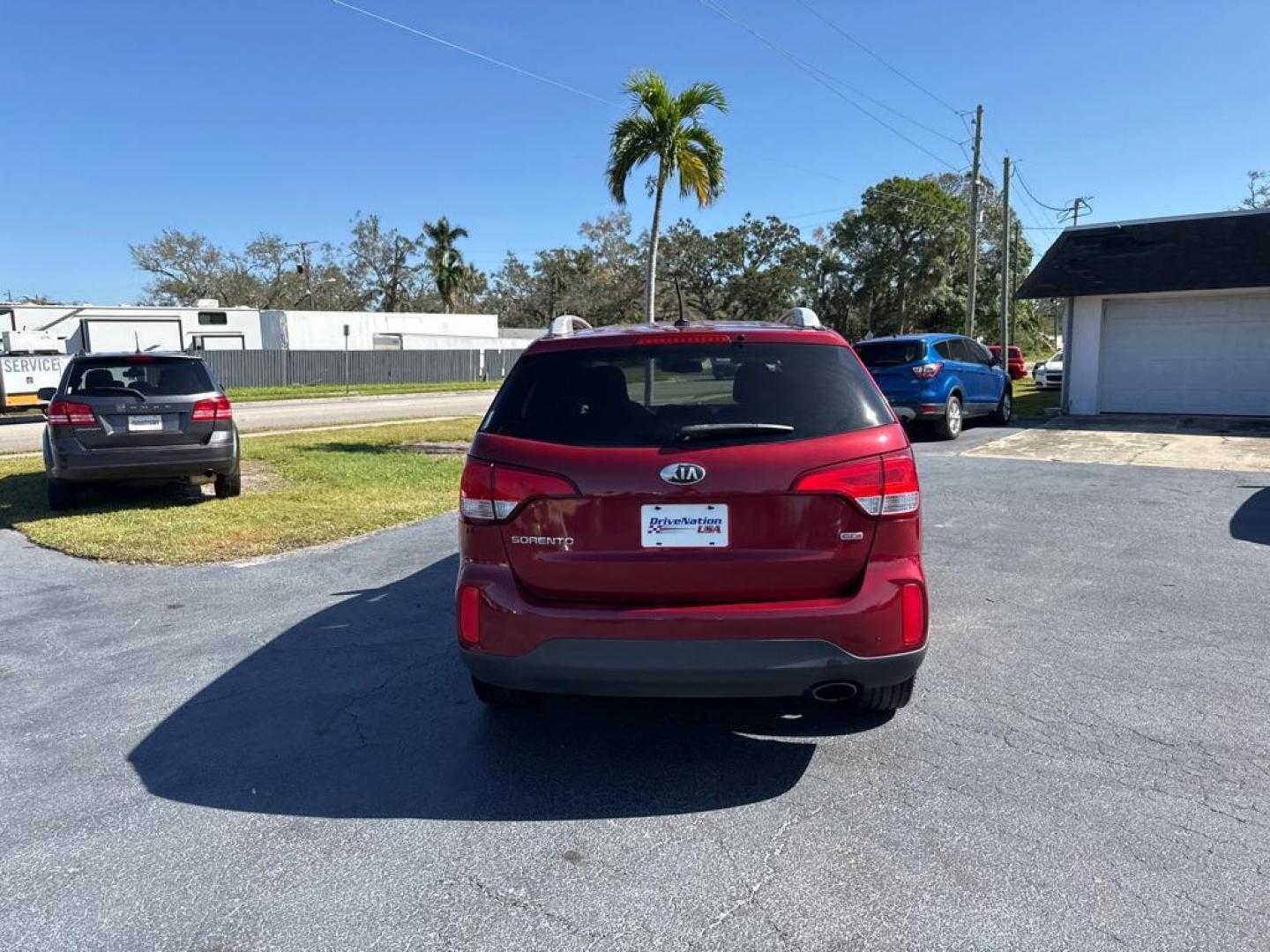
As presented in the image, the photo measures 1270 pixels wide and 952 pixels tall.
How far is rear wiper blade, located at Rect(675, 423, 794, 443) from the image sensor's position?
10.5ft

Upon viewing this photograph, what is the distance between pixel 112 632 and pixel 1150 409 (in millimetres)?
19035

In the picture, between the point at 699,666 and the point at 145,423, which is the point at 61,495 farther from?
the point at 699,666

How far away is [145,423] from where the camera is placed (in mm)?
8406

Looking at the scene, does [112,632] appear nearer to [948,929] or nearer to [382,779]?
[382,779]

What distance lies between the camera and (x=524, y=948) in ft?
8.13

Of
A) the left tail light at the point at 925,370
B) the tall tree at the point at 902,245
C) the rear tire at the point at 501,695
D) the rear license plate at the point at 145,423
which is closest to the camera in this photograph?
the rear tire at the point at 501,695

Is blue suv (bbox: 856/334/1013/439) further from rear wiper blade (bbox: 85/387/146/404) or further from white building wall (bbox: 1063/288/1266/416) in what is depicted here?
rear wiper blade (bbox: 85/387/146/404)

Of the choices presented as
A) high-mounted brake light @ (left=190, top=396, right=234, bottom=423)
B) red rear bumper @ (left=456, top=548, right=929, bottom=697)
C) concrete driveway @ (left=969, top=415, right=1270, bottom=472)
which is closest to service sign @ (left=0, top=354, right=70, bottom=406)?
high-mounted brake light @ (left=190, top=396, right=234, bottom=423)

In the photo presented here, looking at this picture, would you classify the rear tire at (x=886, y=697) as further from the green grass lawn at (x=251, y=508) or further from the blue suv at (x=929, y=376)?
the blue suv at (x=929, y=376)

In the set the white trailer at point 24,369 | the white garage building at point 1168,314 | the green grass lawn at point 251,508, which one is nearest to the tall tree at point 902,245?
the white garage building at point 1168,314

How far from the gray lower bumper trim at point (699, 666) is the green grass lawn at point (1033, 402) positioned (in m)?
16.9

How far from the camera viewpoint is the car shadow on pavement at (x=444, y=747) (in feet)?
10.8

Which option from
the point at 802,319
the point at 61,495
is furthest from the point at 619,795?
the point at 61,495

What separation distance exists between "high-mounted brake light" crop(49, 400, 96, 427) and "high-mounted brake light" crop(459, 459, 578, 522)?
6.64 metres
